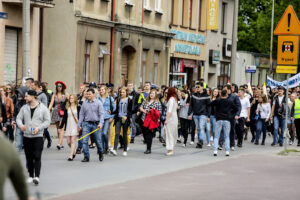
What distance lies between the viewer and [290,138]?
2494cm

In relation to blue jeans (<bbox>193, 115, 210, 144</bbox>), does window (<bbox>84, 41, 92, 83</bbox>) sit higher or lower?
higher

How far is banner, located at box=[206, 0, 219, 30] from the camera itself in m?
43.9

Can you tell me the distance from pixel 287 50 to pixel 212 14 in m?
24.4

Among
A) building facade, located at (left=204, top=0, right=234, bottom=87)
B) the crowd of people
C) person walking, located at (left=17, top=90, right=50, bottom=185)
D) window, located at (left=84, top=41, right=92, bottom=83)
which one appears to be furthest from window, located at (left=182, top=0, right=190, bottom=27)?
person walking, located at (left=17, top=90, right=50, bottom=185)

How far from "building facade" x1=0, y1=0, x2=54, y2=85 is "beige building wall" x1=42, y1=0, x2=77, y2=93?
1.48 m

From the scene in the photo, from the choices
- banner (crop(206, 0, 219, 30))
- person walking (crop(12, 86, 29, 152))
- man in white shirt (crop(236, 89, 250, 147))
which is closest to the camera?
person walking (crop(12, 86, 29, 152))

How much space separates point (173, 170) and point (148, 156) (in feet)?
10.3

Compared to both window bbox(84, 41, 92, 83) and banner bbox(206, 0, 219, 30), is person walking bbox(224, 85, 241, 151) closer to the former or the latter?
window bbox(84, 41, 92, 83)

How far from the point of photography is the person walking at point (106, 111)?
1761cm

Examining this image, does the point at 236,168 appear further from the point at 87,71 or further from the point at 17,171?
the point at 87,71

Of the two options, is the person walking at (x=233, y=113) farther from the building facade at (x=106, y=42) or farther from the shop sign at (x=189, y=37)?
the shop sign at (x=189, y=37)

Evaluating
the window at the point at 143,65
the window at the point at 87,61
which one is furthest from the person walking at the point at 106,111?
the window at the point at 143,65

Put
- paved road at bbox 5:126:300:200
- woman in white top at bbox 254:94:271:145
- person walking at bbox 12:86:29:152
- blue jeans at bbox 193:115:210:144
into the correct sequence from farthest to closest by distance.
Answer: woman in white top at bbox 254:94:271:145 < blue jeans at bbox 193:115:210:144 < person walking at bbox 12:86:29:152 < paved road at bbox 5:126:300:200

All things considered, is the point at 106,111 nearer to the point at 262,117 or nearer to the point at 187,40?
the point at 262,117
